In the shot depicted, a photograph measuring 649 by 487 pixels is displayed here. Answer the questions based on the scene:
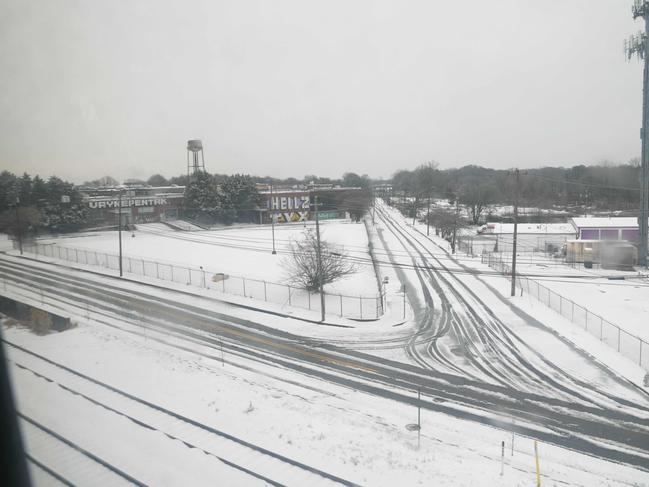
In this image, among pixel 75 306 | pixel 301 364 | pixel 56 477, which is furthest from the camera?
pixel 75 306

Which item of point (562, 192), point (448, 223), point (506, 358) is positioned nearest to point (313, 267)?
point (506, 358)

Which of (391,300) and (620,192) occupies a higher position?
(620,192)

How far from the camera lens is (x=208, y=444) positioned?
11.3m

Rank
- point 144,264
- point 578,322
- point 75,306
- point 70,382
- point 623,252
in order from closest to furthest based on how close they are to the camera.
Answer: point 70,382 < point 578,322 < point 75,306 < point 144,264 < point 623,252

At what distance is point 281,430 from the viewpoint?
1227 centimetres

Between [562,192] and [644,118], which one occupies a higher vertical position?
[644,118]

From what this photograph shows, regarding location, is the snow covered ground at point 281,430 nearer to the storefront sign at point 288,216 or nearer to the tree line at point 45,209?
the tree line at point 45,209

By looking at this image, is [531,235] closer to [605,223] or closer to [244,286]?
[605,223]

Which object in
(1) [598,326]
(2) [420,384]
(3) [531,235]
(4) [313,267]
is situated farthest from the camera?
(3) [531,235]

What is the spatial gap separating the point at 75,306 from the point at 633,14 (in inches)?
2079

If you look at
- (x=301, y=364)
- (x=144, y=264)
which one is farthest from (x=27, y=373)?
(x=144, y=264)

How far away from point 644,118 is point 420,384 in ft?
135

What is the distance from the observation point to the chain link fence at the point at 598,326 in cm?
1908

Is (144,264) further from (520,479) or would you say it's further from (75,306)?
(520,479)
